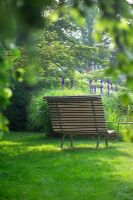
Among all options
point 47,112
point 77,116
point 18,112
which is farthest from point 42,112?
point 77,116

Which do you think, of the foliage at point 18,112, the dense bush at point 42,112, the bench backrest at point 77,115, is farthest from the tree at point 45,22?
the foliage at point 18,112

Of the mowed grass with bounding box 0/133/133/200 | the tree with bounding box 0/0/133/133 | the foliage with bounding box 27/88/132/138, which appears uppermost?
the tree with bounding box 0/0/133/133

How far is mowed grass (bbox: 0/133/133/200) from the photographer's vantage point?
16.3 feet

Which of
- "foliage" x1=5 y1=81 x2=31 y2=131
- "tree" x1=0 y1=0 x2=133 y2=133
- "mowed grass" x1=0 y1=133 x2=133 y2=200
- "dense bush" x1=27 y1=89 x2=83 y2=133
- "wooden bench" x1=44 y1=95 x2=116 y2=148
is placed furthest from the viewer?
"foliage" x1=5 y1=81 x2=31 y2=131

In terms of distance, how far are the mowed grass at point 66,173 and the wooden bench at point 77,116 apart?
0.37m

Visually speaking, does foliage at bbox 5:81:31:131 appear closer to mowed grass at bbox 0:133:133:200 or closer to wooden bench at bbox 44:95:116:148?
mowed grass at bbox 0:133:133:200

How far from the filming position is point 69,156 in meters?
7.80

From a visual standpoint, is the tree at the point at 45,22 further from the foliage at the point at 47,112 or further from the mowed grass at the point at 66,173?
the foliage at the point at 47,112

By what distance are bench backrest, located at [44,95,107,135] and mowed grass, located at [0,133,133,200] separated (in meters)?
0.39

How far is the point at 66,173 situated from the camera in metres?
6.19

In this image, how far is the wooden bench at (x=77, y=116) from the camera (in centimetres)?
873

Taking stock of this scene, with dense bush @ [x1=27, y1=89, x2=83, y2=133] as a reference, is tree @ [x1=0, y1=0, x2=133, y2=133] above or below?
above

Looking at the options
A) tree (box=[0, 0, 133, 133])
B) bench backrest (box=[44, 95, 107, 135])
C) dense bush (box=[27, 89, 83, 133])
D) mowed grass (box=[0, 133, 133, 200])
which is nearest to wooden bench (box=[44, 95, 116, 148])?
bench backrest (box=[44, 95, 107, 135])

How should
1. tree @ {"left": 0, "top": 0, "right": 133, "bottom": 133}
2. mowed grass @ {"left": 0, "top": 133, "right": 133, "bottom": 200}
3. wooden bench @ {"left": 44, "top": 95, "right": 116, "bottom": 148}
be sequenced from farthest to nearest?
wooden bench @ {"left": 44, "top": 95, "right": 116, "bottom": 148} < mowed grass @ {"left": 0, "top": 133, "right": 133, "bottom": 200} < tree @ {"left": 0, "top": 0, "right": 133, "bottom": 133}
